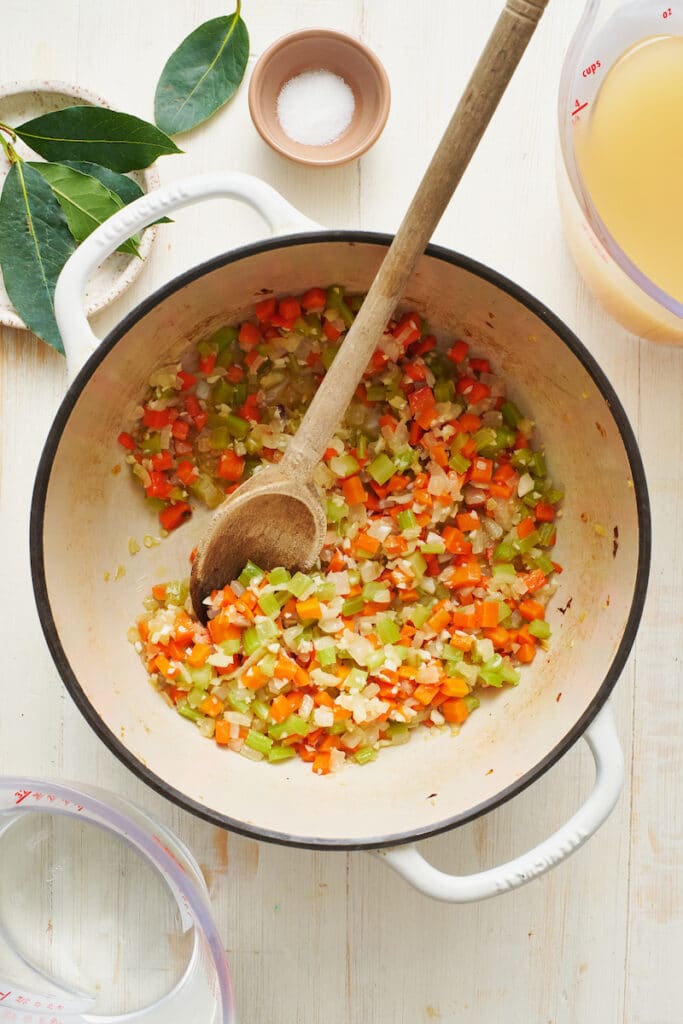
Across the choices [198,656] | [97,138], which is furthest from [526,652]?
[97,138]

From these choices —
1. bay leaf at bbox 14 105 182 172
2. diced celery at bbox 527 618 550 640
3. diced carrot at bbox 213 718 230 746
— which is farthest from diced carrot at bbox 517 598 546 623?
bay leaf at bbox 14 105 182 172

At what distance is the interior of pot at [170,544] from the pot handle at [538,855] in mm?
39

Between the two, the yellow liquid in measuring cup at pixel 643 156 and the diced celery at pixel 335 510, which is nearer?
the yellow liquid in measuring cup at pixel 643 156

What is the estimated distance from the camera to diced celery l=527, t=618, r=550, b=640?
4.67 feet

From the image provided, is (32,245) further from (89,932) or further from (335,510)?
(89,932)

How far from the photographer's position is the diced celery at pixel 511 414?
4.81 feet

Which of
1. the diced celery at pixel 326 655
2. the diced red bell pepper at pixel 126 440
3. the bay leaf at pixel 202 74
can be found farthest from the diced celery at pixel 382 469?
the bay leaf at pixel 202 74

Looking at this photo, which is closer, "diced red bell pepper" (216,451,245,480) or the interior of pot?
the interior of pot

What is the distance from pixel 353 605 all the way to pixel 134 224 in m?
0.63

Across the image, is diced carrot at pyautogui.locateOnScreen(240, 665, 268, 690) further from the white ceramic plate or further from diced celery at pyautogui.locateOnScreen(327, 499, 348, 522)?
the white ceramic plate

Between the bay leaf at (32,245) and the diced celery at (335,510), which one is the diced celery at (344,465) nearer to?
the diced celery at (335,510)

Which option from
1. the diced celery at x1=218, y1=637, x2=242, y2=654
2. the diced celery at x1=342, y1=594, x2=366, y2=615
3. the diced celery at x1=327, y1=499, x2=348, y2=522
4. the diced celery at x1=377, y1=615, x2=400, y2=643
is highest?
the diced celery at x1=327, y1=499, x2=348, y2=522

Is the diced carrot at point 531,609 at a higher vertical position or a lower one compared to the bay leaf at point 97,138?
lower

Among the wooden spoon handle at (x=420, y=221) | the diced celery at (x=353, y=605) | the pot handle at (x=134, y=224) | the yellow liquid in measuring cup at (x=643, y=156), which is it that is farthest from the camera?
the diced celery at (x=353, y=605)
